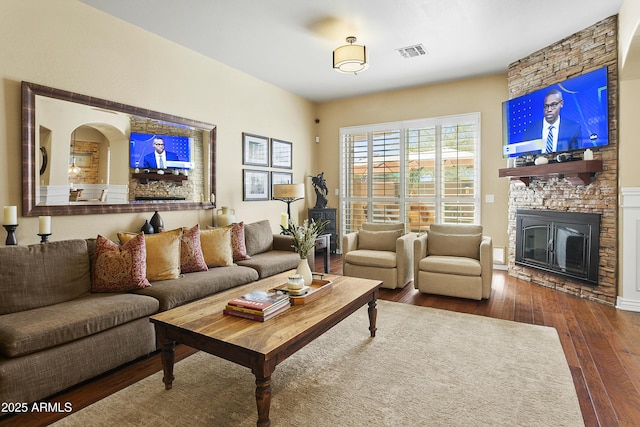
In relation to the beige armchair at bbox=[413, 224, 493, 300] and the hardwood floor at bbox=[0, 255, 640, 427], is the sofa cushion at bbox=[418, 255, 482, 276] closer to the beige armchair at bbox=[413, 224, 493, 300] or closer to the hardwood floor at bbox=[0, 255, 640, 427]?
the beige armchair at bbox=[413, 224, 493, 300]

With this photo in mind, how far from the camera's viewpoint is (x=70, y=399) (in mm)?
2107

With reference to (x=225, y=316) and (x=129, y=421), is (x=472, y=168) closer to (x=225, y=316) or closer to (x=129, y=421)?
(x=225, y=316)

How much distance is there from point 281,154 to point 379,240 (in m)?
2.46

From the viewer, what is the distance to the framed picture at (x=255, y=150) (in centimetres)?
533

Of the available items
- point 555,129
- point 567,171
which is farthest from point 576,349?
point 555,129

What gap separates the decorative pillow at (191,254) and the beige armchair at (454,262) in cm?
245

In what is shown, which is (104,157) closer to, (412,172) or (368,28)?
(368,28)

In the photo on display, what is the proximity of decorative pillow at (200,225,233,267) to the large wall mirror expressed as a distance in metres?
0.79

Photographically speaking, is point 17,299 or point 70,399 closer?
point 70,399

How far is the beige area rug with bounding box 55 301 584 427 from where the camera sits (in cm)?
189

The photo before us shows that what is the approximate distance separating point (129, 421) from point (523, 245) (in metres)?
5.00

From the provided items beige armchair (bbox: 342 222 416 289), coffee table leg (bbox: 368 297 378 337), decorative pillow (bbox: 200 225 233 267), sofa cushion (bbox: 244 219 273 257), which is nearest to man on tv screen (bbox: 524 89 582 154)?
beige armchair (bbox: 342 222 416 289)

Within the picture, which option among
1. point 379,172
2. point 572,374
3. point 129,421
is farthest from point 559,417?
point 379,172

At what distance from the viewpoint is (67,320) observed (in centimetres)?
218
